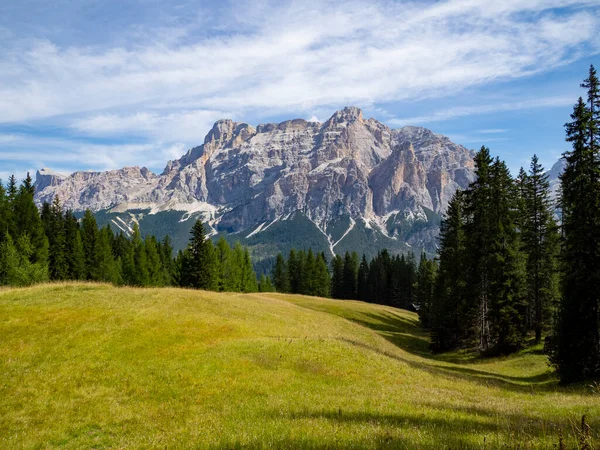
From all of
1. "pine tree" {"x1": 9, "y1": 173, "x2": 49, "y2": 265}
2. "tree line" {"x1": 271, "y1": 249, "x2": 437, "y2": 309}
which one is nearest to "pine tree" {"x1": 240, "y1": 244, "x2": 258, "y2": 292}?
"tree line" {"x1": 271, "y1": 249, "x2": 437, "y2": 309}

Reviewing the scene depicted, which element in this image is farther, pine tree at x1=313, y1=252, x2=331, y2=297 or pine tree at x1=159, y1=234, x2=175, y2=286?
pine tree at x1=313, y1=252, x2=331, y2=297

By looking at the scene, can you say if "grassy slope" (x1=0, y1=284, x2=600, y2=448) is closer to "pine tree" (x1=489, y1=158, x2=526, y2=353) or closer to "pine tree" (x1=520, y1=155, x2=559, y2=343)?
"pine tree" (x1=489, y1=158, x2=526, y2=353)

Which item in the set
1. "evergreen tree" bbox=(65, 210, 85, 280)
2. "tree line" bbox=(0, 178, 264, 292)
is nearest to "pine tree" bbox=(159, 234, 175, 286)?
"tree line" bbox=(0, 178, 264, 292)

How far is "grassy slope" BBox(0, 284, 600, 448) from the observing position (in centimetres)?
1036

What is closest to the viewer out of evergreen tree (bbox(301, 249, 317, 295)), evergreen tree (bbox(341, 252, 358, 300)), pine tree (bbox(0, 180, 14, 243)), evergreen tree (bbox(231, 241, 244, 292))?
pine tree (bbox(0, 180, 14, 243))

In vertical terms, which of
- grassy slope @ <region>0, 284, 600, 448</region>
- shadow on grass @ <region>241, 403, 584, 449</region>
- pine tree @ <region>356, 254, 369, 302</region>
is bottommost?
pine tree @ <region>356, 254, 369, 302</region>

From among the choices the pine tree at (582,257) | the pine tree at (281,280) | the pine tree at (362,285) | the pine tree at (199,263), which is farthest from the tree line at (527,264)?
the pine tree at (362,285)

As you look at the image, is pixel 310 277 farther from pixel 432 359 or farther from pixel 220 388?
pixel 220 388

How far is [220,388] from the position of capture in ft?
63.9

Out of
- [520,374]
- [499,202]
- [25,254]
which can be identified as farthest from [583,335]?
[25,254]

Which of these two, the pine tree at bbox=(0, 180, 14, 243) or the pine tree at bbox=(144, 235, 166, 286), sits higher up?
the pine tree at bbox=(0, 180, 14, 243)

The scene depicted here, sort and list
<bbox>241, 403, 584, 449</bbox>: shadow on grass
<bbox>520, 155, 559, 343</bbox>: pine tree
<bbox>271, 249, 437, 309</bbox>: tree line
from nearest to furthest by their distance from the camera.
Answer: <bbox>241, 403, 584, 449</bbox>: shadow on grass
<bbox>520, 155, 559, 343</bbox>: pine tree
<bbox>271, 249, 437, 309</bbox>: tree line

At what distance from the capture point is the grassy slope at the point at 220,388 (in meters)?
10.4

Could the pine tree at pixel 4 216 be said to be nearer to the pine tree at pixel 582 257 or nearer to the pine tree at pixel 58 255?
the pine tree at pixel 58 255
